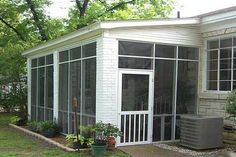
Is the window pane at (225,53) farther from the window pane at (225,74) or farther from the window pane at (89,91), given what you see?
the window pane at (89,91)

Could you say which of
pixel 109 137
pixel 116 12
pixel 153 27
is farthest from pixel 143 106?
pixel 116 12

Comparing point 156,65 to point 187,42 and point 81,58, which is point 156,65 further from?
point 81,58

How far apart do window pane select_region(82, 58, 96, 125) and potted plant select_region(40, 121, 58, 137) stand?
1.79 m

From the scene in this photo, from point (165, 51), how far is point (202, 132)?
275cm

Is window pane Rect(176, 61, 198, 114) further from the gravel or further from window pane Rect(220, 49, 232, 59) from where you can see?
the gravel

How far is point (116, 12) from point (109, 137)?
51.3 ft

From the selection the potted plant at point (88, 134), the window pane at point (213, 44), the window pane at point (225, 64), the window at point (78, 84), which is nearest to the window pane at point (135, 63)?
the window at point (78, 84)

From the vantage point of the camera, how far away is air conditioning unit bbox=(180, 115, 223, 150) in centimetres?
980

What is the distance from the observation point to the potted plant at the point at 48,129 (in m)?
12.6

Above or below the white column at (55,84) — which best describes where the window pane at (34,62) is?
above

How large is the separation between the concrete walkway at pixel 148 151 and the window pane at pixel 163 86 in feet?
A: 4.05

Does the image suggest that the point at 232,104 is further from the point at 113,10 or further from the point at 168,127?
the point at 113,10

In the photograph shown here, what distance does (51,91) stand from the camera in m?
14.2

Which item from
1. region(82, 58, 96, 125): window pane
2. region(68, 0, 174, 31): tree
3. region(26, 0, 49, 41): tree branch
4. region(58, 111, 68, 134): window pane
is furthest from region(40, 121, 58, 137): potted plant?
region(68, 0, 174, 31): tree
